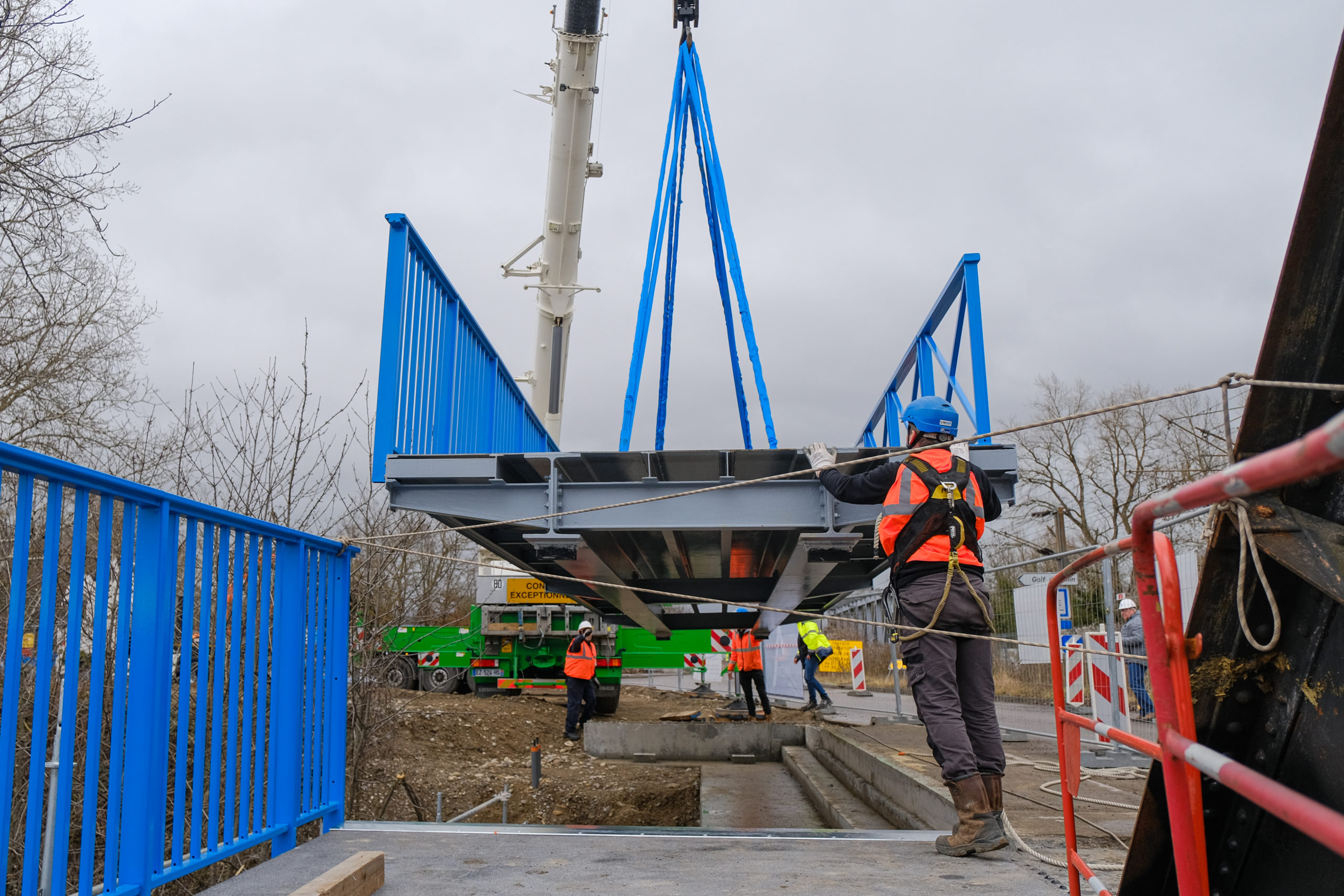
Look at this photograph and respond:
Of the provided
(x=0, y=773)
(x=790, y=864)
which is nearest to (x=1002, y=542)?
(x=790, y=864)

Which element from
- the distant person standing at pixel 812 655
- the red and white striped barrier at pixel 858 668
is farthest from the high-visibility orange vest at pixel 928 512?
the red and white striped barrier at pixel 858 668

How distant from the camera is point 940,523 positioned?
409cm

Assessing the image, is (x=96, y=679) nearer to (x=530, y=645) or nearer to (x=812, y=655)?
(x=812, y=655)

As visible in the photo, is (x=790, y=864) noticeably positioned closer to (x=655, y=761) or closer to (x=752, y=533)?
(x=752, y=533)

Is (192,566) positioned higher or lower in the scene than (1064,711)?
higher

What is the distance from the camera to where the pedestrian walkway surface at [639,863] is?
338cm

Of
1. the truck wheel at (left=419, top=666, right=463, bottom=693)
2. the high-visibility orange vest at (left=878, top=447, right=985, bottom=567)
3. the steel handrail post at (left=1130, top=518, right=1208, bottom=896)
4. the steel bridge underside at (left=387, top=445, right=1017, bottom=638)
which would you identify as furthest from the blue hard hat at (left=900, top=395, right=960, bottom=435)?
the truck wheel at (left=419, top=666, right=463, bottom=693)

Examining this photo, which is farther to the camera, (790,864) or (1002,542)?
(1002,542)

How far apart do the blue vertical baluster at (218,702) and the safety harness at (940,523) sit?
260 centimetres

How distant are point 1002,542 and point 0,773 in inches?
1273

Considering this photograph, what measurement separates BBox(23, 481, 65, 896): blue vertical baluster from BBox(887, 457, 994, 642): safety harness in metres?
2.97

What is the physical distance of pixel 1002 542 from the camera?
32.0 metres

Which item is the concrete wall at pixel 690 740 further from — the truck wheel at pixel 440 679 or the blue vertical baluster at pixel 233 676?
the blue vertical baluster at pixel 233 676

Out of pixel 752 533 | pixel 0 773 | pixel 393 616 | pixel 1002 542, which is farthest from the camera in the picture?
pixel 1002 542
